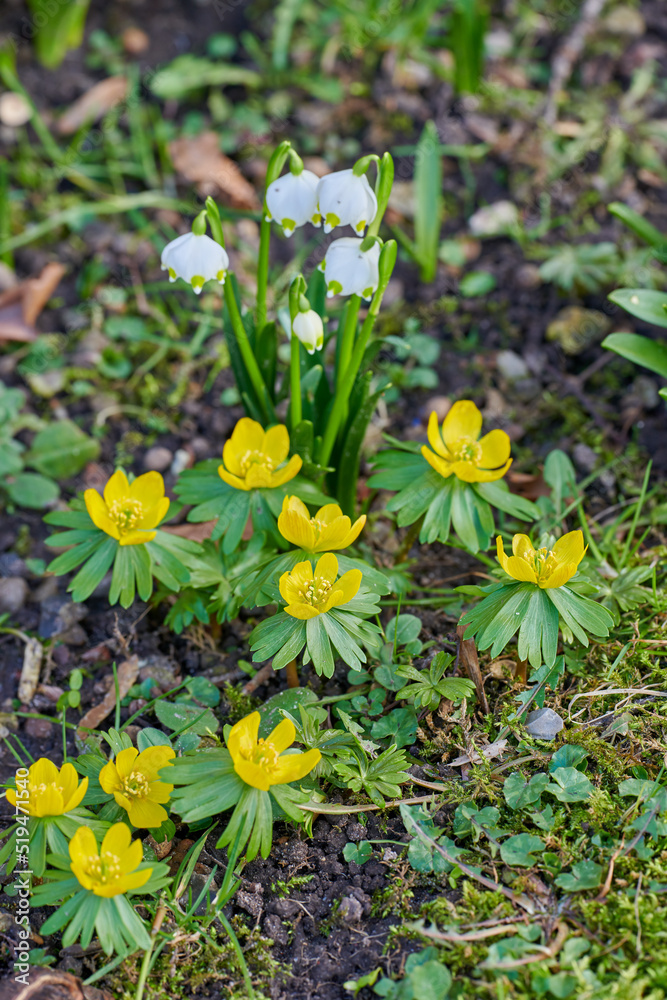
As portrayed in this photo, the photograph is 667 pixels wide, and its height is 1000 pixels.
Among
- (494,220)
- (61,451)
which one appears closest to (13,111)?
(61,451)

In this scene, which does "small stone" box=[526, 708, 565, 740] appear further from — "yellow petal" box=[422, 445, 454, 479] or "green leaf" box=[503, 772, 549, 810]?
"yellow petal" box=[422, 445, 454, 479]

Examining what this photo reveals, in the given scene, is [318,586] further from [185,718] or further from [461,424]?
[461,424]

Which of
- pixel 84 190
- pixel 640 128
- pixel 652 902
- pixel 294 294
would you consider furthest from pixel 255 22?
pixel 652 902

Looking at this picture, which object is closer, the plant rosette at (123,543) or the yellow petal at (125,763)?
the yellow petal at (125,763)

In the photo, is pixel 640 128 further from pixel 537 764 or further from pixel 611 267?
pixel 537 764

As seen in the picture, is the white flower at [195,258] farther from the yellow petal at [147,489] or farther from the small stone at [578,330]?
the small stone at [578,330]

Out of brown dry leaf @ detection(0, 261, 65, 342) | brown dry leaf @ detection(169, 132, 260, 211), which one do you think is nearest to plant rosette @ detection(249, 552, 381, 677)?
brown dry leaf @ detection(0, 261, 65, 342)

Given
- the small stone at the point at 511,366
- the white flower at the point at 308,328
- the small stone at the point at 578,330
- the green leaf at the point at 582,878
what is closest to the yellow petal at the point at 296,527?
the white flower at the point at 308,328
